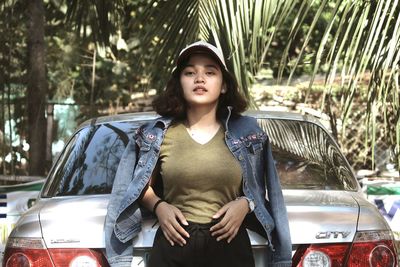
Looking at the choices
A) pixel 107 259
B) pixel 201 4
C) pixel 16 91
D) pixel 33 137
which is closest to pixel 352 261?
pixel 107 259

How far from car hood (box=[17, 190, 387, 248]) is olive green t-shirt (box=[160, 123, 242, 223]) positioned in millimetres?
193

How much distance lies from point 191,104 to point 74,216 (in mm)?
703

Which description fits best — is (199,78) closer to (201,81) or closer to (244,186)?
(201,81)

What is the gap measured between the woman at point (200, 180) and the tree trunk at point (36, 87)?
6243 millimetres

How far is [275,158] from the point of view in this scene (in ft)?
14.3

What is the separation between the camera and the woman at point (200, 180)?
301cm

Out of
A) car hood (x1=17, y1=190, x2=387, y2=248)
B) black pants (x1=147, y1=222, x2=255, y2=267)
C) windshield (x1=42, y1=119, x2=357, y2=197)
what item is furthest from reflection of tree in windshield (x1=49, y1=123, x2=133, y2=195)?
black pants (x1=147, y1=222, x2=255, y2=267)

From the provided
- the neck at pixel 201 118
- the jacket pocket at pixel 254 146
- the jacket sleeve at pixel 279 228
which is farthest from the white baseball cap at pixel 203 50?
the jacket sleeve at pixel 279 228

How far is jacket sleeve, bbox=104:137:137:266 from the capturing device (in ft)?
10.1

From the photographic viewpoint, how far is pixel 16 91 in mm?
10289

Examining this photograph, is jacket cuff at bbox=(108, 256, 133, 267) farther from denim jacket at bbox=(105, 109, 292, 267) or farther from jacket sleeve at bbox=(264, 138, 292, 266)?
jacket sleeve at bbox=(264, 138, 292, 266)

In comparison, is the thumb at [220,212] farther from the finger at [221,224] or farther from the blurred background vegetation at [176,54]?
the blurred background vegetation at [176,54]

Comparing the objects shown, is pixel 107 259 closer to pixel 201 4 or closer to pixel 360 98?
pixel 201 4

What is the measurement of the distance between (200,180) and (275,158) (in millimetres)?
1386
